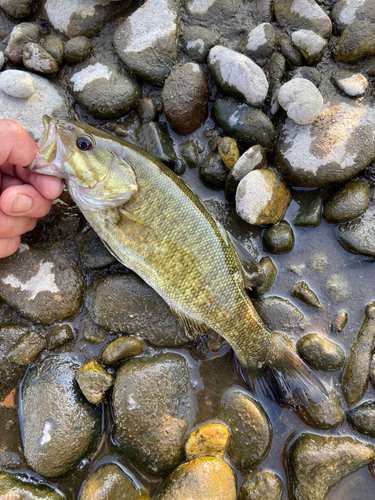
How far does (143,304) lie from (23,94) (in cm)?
247

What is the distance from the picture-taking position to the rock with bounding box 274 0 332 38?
3.71m

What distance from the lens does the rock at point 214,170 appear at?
3656 mm

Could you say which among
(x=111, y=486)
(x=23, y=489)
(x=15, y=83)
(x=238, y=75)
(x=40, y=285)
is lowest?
(x=23, y=489)

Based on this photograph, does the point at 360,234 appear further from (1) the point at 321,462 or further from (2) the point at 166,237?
(1) the point at 321,462

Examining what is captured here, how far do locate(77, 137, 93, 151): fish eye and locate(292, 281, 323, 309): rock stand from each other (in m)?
2.53

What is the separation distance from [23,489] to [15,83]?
3789 mm

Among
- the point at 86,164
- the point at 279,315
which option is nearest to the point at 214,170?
the point at 86,164

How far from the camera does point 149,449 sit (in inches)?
122

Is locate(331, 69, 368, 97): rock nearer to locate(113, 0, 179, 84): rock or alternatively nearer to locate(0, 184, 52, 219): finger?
locate(113, 0, 179, 84): rock

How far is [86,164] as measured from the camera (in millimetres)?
3051

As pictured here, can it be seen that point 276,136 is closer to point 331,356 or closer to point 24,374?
point 331,356

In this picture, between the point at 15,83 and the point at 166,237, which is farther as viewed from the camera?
the point at 15,83

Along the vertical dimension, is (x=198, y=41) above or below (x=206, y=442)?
above

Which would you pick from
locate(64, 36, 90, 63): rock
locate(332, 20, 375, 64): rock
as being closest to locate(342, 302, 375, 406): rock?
locate(332, 20, 375, 64): rock
